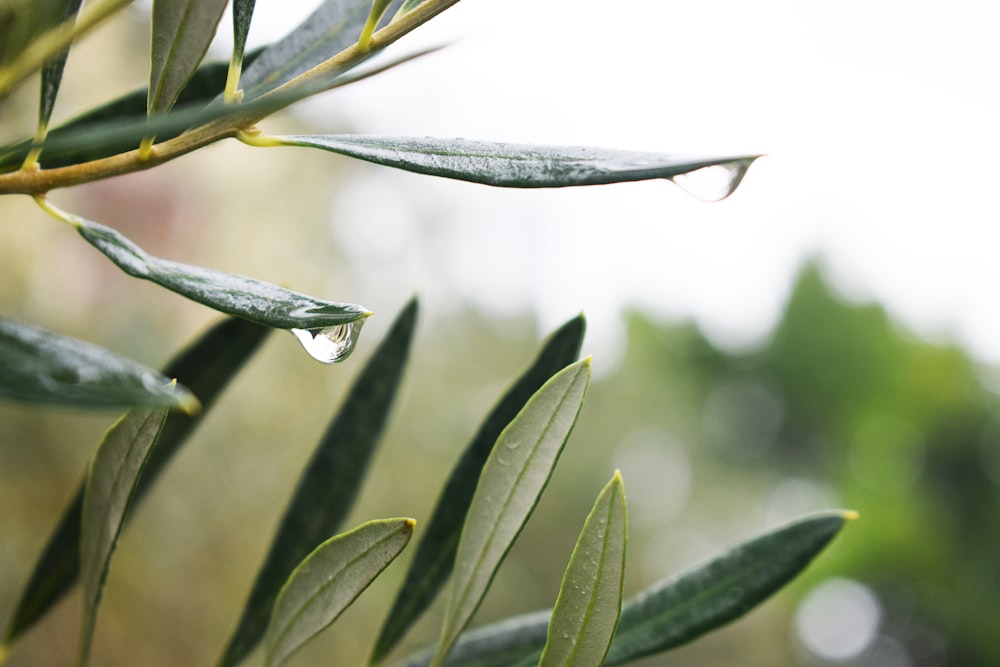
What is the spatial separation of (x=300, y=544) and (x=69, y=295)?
5.37ft

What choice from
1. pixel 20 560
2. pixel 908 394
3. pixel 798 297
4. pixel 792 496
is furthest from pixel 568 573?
pixel 798 297

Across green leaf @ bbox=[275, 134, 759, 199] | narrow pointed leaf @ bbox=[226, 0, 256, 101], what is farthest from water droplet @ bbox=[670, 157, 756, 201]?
narrow pointed leaf @ bbox=[226, 0, 256, 101]

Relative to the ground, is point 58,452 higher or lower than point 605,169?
lower

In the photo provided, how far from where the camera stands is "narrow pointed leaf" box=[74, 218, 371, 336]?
16cm

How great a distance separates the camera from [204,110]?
132mm

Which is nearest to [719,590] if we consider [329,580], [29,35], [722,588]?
[722,588]

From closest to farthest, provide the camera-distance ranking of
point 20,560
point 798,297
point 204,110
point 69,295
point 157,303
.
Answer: point 204,110 → point 20,560 → point 69,295 → point 157,303 → point 798,297

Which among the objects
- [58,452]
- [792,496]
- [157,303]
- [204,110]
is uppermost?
[204,110]

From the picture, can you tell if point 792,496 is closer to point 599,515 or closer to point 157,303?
point 157,303

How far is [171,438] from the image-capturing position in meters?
0.29

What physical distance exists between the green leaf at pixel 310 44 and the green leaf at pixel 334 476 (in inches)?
3.4

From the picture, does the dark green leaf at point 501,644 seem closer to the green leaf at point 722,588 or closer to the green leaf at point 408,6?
the green leaf at point 722,588

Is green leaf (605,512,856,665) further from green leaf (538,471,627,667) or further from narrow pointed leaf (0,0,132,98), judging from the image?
narrow pointed leaf (0,0,132,98)

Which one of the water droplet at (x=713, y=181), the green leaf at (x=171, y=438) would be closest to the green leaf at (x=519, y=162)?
the water droplet at (x=713, y=181)
